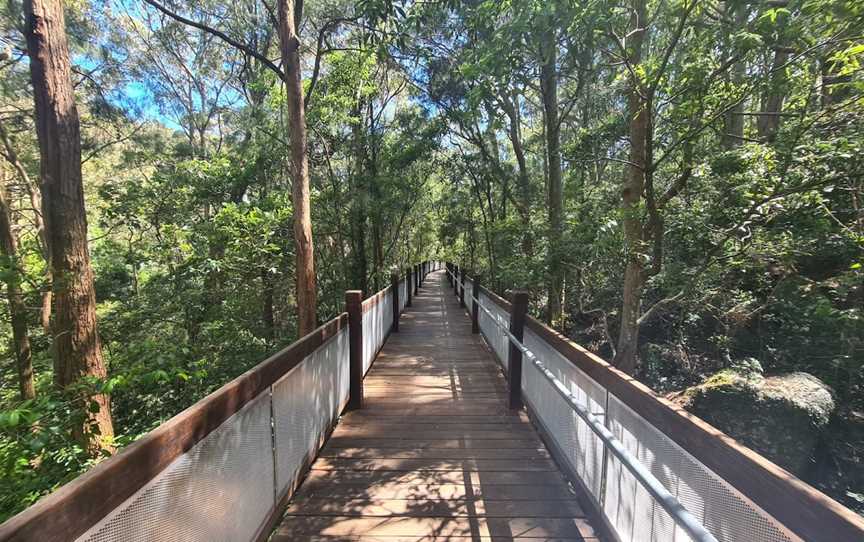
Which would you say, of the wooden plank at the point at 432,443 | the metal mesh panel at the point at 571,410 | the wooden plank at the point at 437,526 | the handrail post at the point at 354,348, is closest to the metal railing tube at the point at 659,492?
the metal mesh panel at the point at 571,410

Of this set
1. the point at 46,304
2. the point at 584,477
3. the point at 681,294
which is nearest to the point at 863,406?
the point at 681,294

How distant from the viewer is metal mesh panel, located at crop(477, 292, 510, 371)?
4.92 metres

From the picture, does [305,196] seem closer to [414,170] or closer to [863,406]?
[863,406]

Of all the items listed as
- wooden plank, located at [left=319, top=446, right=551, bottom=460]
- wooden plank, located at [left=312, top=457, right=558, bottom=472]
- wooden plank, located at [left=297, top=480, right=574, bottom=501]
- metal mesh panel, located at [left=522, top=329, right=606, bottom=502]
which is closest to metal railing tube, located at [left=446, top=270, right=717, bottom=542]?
metal mesh panel, located at [left=522, top=329, right=606, bottom=502]

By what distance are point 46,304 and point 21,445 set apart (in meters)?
6.84

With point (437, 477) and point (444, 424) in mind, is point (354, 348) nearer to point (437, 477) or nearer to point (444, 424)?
point (444, 424)

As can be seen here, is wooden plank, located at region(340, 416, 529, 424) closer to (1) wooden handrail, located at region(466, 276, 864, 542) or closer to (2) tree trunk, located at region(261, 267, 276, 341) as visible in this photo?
(1) wooden handrail, located at region(466, 276, 864, 542)

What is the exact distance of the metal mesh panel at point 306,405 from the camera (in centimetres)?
232

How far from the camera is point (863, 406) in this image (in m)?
4.60

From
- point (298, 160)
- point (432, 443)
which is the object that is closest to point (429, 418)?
point (432, 443)

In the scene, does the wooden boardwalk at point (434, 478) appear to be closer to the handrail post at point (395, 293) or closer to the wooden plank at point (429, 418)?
the wooden plank at point (429, 418)

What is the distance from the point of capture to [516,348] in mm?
3930

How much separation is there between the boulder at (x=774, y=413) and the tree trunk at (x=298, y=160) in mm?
4781

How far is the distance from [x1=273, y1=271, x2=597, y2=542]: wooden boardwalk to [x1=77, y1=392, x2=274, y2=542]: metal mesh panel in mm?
486
